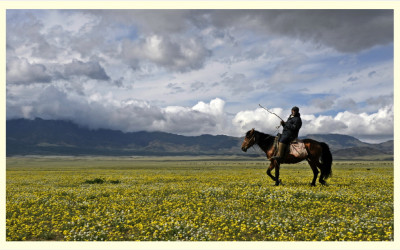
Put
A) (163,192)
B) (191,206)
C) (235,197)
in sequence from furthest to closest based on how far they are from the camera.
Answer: (163,192) → (235,197) → (191,206)

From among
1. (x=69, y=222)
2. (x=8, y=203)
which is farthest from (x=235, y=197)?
(x=8, y=203)

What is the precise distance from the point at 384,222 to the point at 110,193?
Result: 48.4ft

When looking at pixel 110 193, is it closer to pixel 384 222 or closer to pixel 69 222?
pixel 69 222

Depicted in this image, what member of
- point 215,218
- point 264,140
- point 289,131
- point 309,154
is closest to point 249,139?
point 264,140

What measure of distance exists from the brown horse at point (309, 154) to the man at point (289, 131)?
41 centimetres

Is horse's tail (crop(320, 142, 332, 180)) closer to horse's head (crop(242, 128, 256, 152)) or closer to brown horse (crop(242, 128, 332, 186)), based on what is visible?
brown horse (crop(242, 128, 332, 186))

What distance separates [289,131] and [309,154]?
2.04 metres

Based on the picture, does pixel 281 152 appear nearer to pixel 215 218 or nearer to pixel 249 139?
pixel 249 139

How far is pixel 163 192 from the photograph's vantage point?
58.5 feet

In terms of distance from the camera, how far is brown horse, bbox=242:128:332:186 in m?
18.5

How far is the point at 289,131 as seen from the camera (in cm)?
1819

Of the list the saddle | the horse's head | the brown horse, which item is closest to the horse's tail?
the brown horse

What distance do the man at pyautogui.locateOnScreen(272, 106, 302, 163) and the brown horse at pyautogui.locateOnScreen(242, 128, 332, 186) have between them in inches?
16.2
